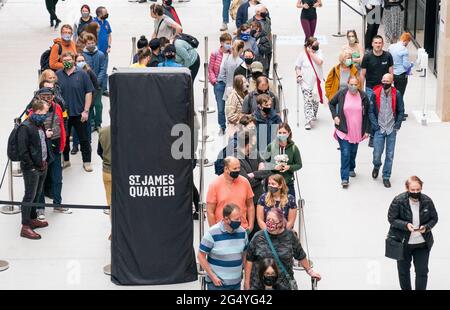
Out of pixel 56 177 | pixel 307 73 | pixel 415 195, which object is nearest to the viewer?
pixel 415 195

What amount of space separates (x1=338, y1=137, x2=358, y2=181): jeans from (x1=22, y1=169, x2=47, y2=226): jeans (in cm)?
456

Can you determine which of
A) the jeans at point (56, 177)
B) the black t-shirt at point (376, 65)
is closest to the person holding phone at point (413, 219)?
the jeans at point (56, 177)

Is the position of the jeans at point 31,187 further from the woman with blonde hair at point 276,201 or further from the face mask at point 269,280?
the face mask at point 269,280

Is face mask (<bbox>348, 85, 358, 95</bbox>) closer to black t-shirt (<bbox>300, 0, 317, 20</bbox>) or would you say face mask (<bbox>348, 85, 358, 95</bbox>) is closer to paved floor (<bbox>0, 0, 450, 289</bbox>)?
paved floor (<bbox>0, 0, 450, 289</bbox>)

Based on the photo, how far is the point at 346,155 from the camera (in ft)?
65.2

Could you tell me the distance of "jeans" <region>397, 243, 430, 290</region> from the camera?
51.3ft

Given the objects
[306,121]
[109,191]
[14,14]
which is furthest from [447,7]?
[14,14]

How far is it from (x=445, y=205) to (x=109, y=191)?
506 centimetres

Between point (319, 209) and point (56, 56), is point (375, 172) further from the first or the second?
point (56, 56)

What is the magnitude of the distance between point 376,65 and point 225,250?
26.3 feet

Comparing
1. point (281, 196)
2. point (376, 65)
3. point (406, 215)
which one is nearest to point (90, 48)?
point (376, 65)

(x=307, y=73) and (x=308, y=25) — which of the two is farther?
(x=308, y=25)

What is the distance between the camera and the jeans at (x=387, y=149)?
20.0 meters
